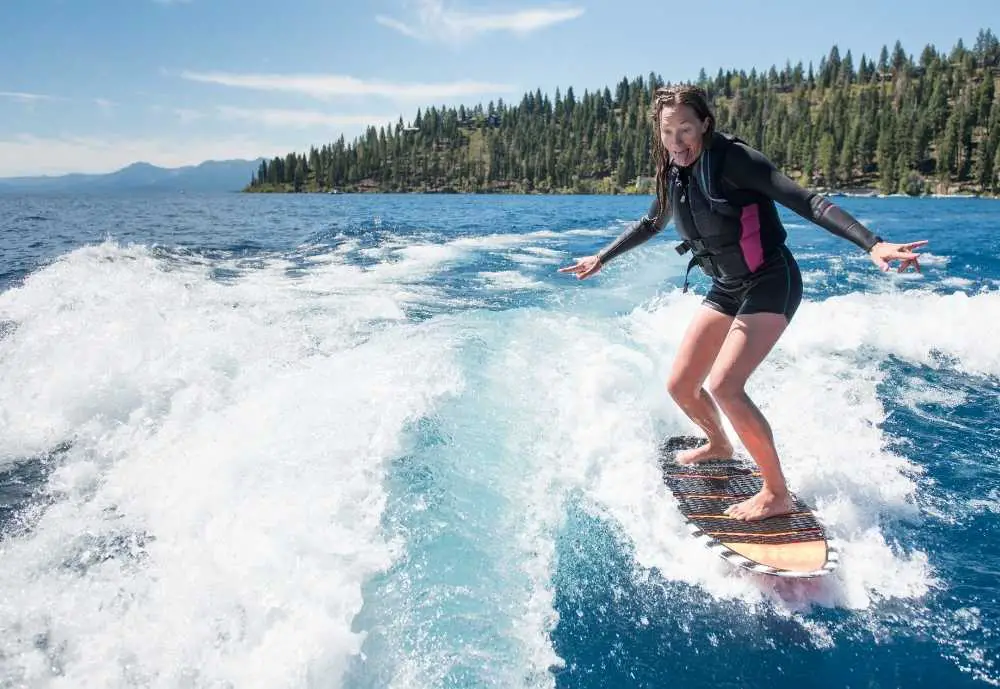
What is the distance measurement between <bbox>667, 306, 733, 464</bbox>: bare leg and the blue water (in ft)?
1.68

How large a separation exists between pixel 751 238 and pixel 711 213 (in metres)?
0.29

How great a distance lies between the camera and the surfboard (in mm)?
3420

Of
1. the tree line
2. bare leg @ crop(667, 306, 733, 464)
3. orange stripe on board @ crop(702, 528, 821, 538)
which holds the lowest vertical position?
orange stripe on board @ crop(702, 528, 821, 538)

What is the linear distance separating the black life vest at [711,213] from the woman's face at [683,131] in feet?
0.22

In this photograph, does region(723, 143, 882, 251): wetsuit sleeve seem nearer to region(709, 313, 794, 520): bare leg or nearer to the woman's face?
the woman's face

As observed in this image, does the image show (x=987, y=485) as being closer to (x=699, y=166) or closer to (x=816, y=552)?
(x=816, y=552)

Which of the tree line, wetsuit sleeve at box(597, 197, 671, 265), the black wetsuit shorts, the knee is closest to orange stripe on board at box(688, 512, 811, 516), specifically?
the knee

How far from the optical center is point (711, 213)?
3.86 m

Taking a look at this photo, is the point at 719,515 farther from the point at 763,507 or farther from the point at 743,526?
the point at 763,507

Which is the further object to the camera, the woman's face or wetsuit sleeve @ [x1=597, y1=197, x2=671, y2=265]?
wetsuit sleeve @ [x1=597, y1=197, x2=671, y2=265]

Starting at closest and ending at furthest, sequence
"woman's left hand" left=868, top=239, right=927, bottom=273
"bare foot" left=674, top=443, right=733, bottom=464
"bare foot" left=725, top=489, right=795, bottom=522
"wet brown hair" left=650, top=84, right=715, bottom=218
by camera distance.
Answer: "woman's left hand" left=868, top=239, right=927, bottom=273 < "wet brown hair" left=650, top=84, right=715, bottom=218 < "bare foot" left=725, top=489, right=795, bottom=522 < "bare foot" left=674, top=443, right=733, bottom=464

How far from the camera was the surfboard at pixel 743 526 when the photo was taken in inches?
135

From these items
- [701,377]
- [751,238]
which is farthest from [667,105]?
[701,377]

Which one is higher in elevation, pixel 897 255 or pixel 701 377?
pixel 897 255
